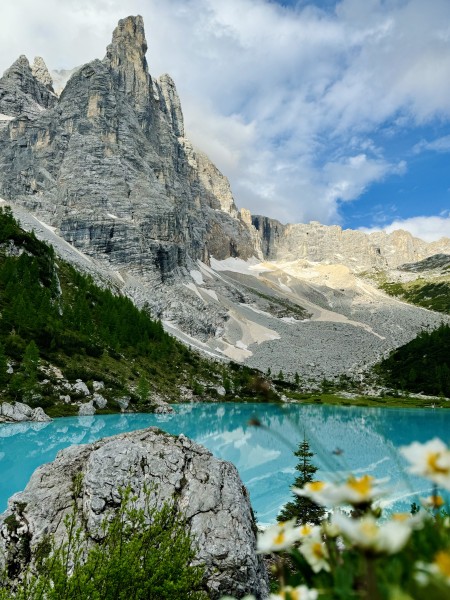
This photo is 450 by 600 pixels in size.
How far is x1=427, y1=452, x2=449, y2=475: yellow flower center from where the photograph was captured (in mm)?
1786

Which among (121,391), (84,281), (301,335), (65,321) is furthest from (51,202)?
(121,391)

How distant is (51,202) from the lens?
189000 mm

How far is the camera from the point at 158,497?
10117 mm

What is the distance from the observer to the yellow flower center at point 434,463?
1.79 meters

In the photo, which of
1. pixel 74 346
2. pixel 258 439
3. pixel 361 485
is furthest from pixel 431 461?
pixel 74 346

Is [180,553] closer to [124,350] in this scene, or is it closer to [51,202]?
[124,350]

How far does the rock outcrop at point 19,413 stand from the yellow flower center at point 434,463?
60.7 meters

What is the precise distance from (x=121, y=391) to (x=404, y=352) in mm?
121012

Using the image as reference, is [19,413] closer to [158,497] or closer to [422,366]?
[158,497]

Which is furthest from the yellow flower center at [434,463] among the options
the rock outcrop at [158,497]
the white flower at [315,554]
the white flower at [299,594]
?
the rock outcrop at [158,497]

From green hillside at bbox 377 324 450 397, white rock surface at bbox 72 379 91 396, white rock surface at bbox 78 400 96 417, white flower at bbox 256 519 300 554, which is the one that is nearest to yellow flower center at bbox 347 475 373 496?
white flower at bbox 256 519 300 554

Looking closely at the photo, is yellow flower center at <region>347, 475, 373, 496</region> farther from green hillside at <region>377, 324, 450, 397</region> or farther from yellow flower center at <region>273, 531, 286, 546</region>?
green hillside at <region>377, 324, 450, 397</region>

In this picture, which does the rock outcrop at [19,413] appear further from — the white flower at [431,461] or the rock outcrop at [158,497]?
the white flower at [431,461]

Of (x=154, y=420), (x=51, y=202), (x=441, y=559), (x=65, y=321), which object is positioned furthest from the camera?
(x=51, y=202)
